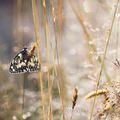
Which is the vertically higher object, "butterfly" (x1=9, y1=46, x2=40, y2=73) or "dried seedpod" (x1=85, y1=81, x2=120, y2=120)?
"butterfly" (x1=9, y1=46, x2=40, y2=73)

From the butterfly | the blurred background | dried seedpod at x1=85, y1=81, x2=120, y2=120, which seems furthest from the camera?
the blurred background

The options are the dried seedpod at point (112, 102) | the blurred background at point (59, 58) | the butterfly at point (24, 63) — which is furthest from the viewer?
the blurred background at point (59, 58)

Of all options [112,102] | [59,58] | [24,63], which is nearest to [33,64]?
[24,63]

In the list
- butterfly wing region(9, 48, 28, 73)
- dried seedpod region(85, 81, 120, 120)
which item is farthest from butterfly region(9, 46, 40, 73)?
dried seedpod region(85, 81, 120, 120)

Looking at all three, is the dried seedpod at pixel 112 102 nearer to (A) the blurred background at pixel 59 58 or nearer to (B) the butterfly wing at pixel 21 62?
(A) the blurred background at pixel 59 58

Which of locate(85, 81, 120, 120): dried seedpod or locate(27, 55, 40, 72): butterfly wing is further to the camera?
locate(27, 55, 40, 72): butterfly wing

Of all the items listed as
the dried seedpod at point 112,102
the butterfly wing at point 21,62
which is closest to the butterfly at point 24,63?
the butterfly wing at point 21,62

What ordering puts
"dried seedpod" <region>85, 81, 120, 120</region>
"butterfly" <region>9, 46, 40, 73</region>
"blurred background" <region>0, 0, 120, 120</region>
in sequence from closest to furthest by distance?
"dried seedpod" <region>85, 81, 120, 120</region> → "butterfly" <region>9, 46, 40, 73</region> → "blurred background" <region>0, 0, 120, 120</region>

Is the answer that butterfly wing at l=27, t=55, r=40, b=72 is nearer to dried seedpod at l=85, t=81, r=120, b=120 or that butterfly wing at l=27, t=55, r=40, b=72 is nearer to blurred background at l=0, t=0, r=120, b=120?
blurred background at l=0, t=0, r=120, b=120

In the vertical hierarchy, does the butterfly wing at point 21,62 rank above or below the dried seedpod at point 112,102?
above
